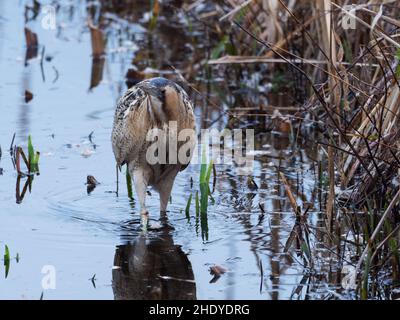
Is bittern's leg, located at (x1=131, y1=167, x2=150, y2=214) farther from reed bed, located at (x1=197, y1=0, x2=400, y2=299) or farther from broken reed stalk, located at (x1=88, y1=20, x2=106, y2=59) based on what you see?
broken reed stalk, located at (x1=88, y1=20, x2=106, y2=59)

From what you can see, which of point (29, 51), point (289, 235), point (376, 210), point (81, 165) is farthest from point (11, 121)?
point (376, 210)

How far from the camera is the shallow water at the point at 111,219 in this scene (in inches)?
208

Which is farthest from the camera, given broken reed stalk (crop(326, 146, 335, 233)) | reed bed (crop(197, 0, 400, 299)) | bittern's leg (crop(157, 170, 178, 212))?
bittern's leg (crop(157, 170, 178, 212))

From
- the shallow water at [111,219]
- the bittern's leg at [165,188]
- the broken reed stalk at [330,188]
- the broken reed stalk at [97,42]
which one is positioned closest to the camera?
the shallow water at [111,219]

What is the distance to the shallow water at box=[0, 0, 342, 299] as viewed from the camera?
5281mm

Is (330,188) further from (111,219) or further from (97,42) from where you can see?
(97,42)

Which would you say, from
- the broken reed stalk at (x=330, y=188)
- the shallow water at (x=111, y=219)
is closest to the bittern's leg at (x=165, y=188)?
the shallow water at (x=111, y=219)

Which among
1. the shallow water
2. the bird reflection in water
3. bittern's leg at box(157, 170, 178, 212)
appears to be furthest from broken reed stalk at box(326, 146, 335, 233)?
bittern's leg at box(157, 170, 178, 212)

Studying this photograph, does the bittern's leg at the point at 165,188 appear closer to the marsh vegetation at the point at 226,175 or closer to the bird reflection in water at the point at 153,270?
the marsh vegetation at the point at 226,175

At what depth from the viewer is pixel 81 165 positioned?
7410 millimetres

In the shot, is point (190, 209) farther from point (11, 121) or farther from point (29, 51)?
point (29, 51)

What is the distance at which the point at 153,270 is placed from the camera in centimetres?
553

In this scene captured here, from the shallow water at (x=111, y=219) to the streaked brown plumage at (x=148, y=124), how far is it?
0.27 m

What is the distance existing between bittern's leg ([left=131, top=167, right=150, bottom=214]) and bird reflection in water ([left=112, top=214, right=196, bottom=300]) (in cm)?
22
